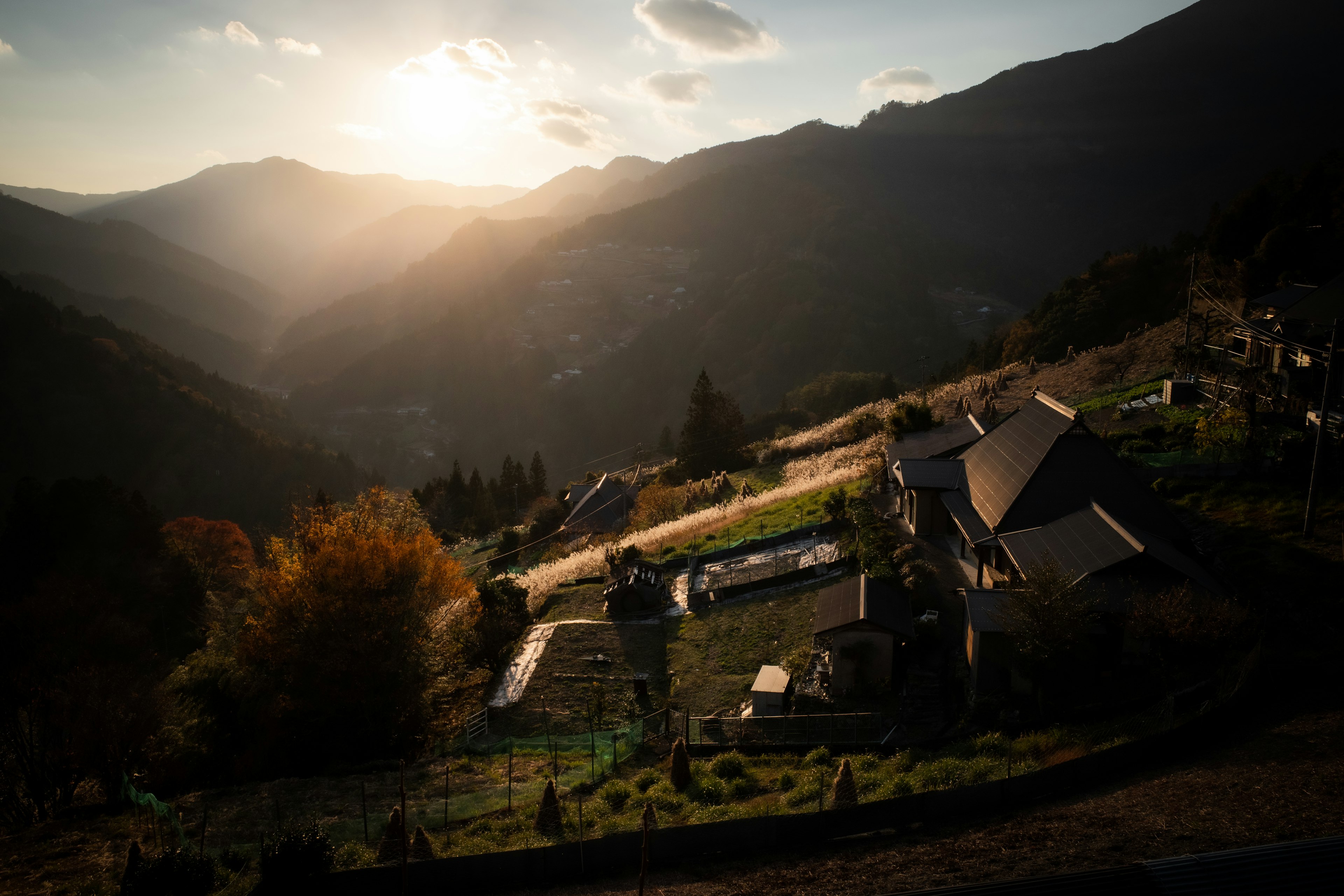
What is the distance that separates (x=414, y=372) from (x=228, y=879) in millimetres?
202072

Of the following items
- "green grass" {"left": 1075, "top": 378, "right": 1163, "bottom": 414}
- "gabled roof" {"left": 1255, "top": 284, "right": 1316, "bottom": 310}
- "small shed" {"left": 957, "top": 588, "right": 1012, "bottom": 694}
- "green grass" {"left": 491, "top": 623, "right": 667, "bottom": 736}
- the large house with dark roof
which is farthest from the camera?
"green grass" {"left": 1075, "top": 378, "right": 1163, "bottom": 414}

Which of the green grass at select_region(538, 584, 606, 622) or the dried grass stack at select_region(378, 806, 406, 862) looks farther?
the green grass at select_region(538, 584, 606, 622)

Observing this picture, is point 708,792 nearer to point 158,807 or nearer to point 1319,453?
A: point 158,807

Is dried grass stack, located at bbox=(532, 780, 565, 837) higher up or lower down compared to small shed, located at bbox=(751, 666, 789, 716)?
higher up

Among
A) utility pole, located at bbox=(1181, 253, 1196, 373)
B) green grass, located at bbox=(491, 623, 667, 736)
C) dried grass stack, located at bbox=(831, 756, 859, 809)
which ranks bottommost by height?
green grass, located at bbox=(491, 623, 667, 736)

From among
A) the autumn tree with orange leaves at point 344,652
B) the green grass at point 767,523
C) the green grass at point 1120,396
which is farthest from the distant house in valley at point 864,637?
the green grass at point 1120,396

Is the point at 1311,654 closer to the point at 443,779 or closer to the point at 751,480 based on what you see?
the point at 443,779

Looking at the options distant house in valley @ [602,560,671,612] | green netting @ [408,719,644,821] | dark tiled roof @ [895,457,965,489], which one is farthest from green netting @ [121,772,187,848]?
dark tiled roof @ [895,457,965,489]

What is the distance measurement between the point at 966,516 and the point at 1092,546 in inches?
256

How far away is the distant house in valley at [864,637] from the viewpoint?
17.7 metres

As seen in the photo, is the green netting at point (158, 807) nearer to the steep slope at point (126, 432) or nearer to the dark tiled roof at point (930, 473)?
the dark tiled roof at point (930, 473)

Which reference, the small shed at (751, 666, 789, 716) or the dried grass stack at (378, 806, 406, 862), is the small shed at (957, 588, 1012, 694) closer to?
the small shed at (751, 666, 789, 716)

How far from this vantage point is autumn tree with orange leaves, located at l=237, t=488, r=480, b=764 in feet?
66.3

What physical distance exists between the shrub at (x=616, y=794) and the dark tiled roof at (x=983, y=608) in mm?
9119
